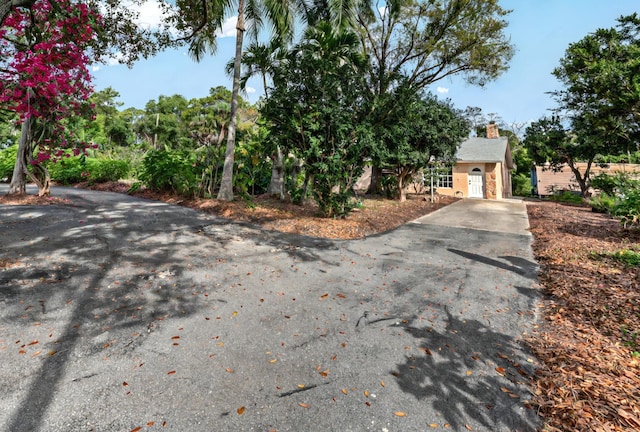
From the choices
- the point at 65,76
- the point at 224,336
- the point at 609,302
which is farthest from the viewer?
the point at 65,76

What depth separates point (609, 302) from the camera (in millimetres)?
3490

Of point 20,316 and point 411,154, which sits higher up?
point 411,154

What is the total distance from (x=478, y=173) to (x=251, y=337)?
2112 centimetres

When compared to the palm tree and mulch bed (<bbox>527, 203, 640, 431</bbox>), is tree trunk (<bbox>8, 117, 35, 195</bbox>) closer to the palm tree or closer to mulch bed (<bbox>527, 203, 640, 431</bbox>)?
the palm tree

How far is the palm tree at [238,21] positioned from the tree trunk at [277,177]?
1845mm

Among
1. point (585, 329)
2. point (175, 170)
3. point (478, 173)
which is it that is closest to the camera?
point (585, 329)

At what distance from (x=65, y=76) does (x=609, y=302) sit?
11.3 m

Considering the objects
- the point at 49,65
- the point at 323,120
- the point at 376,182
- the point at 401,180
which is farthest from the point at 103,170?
the point at 401,180

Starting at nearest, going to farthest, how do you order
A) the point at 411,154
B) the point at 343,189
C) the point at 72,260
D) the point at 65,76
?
the point at 72,260, the point at 65,76, the point at 343,189, the point at 411,154

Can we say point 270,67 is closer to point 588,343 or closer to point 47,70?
point 47,70

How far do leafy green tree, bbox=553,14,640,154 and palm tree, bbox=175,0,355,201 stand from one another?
31.7 feet

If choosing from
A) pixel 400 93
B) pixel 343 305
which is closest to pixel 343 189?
pixel 400 93

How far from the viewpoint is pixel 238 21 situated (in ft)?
30.7

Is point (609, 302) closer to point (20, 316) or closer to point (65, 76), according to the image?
point (20, 316)
